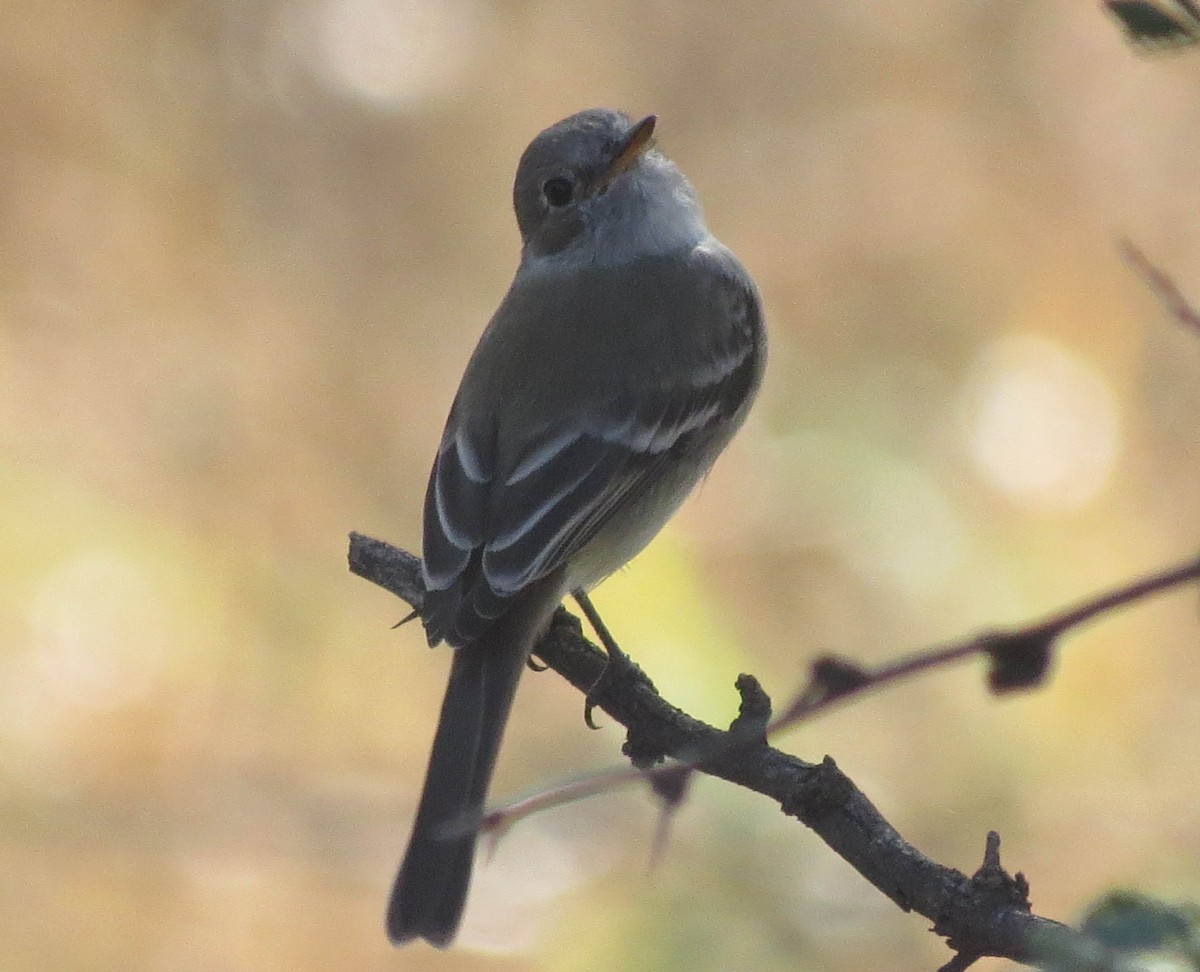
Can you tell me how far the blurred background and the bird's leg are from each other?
26 centimetres

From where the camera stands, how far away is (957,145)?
6590mm

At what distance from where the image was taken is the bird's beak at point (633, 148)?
13.3ft

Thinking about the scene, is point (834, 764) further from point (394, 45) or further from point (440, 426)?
point (394, 45)

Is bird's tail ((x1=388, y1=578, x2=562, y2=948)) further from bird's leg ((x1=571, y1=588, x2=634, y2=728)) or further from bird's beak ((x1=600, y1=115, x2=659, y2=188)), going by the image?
bird's beak ((x1=600, y1=115, x2=659, y2=188))

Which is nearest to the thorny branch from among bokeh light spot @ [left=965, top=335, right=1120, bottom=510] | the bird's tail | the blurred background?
the bird's tail

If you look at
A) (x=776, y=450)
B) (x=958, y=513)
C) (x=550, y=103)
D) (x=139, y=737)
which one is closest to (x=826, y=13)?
(x=550, y=103)

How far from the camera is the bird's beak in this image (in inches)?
160

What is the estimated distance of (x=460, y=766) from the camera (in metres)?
3.05

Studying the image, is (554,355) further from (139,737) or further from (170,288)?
(170,288)

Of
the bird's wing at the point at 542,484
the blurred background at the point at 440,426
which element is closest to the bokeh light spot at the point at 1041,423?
the blurred background at the point at 440,426

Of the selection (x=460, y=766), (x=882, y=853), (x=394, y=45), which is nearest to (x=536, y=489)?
(x=460, y=766)

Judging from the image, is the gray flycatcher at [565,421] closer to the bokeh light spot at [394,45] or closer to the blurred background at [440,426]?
the blurred background at [440,426]

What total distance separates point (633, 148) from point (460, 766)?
1740mm

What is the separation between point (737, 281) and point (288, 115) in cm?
317
